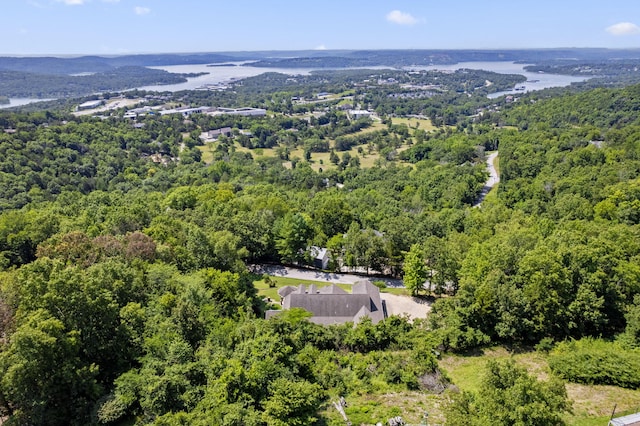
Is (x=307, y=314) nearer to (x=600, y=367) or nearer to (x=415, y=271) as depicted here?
(x=415, y=271)

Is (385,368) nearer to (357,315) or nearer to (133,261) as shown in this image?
(357,315)

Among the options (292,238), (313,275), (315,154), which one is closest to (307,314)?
(313,275)

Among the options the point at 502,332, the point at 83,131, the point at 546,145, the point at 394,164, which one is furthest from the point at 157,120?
the point at 502,332

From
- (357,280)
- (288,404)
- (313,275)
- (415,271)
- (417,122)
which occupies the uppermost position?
(288,404)

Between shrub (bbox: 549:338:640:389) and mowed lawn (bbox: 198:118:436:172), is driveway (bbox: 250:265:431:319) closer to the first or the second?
shrub (bbox: 549:338:640:389)

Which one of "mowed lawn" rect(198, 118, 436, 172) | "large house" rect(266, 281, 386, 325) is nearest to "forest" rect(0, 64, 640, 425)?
"large house" rect(266, 281, 386, 325)

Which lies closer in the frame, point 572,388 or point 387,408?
point 387,408
